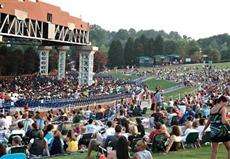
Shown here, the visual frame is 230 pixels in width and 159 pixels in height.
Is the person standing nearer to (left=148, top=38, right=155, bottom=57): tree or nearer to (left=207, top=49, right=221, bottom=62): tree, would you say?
(left=148, top=38, right=155, bottom=57): tree

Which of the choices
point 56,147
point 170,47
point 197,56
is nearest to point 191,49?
point 197,56

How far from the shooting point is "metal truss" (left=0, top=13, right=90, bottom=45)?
44.7 meters

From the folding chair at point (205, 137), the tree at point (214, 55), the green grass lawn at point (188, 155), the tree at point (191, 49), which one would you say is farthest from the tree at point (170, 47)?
the green grass lawn at point (188, 155)

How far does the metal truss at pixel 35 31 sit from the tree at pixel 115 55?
7704 centimetres

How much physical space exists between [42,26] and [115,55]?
304 feet

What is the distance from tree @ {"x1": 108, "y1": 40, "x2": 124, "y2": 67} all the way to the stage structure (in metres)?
75.7

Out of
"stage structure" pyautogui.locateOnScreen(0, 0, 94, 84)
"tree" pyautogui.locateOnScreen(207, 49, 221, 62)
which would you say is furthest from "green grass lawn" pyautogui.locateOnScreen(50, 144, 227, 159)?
"tree" pyautogui.locateOnScreen(207, 49, 221, 62)

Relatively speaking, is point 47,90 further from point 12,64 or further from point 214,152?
point 214,152

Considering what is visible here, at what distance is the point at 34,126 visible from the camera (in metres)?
15.2

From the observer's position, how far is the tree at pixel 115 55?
5669 inches

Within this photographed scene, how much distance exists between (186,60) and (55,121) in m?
139

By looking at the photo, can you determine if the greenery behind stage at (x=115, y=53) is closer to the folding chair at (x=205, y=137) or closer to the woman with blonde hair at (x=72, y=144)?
the woman with blonde hair at (x=72, y=144)

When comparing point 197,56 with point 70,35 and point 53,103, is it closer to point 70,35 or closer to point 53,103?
point 70,35

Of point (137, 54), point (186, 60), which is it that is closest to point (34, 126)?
point (137, 54)
